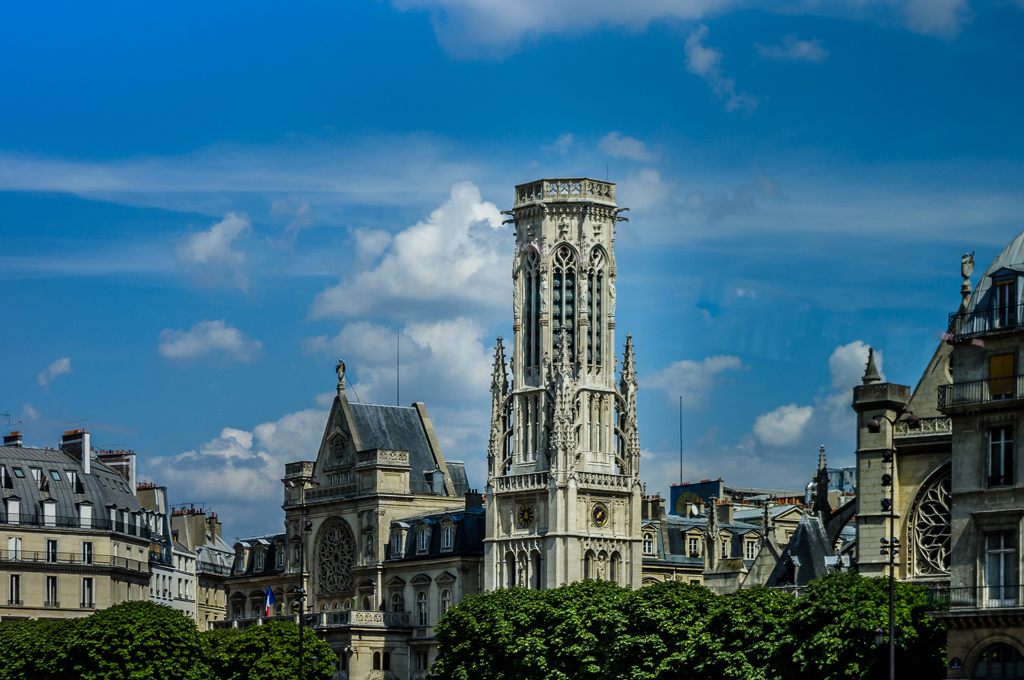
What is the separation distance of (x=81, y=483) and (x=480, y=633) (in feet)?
118

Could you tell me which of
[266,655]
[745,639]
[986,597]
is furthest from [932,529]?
[266,655]

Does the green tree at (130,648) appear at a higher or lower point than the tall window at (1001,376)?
lower

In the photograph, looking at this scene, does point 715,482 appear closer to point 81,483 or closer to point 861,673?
point 81,483

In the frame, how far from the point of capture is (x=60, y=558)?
130m

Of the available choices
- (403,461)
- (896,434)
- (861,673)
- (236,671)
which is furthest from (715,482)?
(861,673)

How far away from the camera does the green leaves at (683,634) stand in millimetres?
83375

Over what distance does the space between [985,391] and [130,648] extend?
5371cm

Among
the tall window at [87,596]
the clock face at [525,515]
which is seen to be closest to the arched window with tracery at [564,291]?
the clock face at [525,515]

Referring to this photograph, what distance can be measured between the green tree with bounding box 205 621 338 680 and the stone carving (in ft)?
132

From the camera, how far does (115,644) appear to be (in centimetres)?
11056

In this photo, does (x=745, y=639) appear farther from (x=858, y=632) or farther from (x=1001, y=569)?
(x=1001, y=569)

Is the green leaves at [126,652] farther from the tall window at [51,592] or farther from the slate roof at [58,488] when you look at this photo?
the slate roof at [58,488]

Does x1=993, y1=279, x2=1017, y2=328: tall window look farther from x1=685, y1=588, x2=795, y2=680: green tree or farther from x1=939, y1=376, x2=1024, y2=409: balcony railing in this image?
x1=685, y1=588, x2=795, y2=680: green tree

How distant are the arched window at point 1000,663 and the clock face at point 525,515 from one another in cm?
5667
